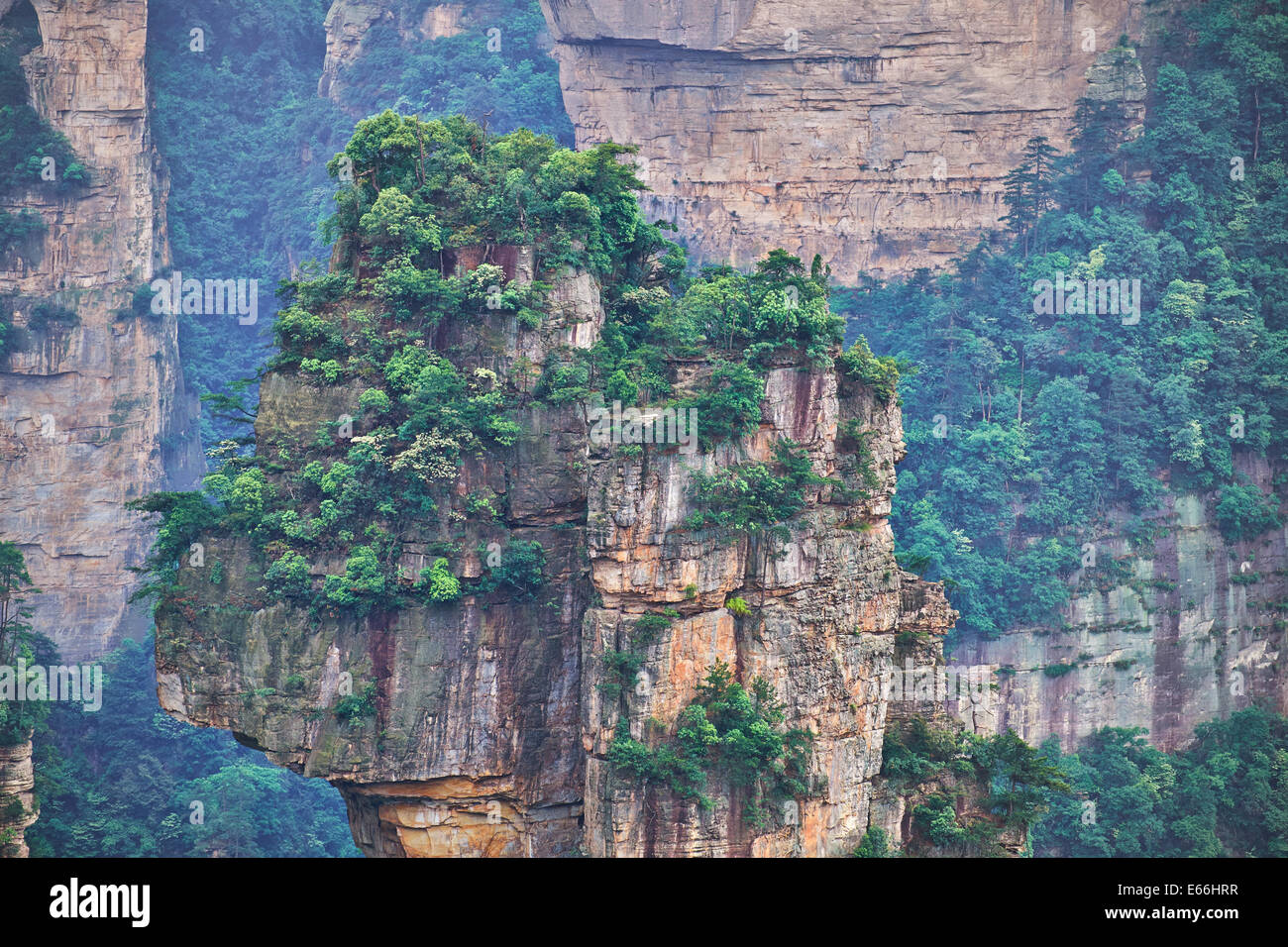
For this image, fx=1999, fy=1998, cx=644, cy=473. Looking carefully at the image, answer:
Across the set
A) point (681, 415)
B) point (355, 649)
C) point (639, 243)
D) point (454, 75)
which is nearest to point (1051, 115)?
point (454, 75)

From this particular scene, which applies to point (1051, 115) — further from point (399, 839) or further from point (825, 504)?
point (399, 839)

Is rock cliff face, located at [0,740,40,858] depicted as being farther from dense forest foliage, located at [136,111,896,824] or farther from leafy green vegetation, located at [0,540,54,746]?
dense forest foliage, located at [136,111,896,824]

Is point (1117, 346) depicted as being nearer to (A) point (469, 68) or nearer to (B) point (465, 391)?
(A) point (469, 68)

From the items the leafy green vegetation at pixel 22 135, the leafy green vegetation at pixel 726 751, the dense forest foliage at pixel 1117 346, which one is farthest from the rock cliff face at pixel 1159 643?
the leafy green vegetation at pixel 22 135

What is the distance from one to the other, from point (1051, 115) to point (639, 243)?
2892 cm

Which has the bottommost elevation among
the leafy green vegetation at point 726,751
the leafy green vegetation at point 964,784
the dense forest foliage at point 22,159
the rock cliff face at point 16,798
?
the rock cliff face at point 16,798

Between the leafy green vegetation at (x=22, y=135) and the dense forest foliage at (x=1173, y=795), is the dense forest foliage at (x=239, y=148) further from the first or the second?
the dense forest foliage at (x=1173, y=795)

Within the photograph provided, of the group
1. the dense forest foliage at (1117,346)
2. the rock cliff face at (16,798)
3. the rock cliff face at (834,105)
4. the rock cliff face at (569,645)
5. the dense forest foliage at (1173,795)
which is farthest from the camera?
the rock cliff face at (834,105)

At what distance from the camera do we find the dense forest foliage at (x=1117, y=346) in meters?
61.2

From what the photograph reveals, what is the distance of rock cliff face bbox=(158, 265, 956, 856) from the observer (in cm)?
3809

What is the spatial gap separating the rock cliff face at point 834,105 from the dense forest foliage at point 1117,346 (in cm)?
187

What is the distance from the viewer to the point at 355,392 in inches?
1571

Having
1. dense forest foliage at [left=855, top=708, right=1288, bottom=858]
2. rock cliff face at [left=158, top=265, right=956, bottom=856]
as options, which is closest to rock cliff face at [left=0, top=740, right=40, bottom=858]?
rock cliff face at [left=158, top=265, right=956, bottom=856]

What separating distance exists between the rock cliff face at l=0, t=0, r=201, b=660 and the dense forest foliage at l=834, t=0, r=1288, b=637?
2577 cm
